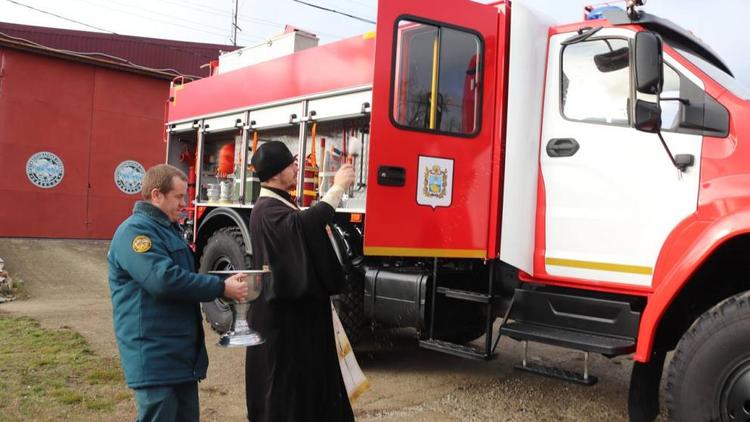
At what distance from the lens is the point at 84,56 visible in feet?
41.0

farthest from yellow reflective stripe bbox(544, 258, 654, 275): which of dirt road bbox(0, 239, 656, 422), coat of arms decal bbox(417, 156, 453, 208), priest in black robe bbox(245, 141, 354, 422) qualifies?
priest in black robe bbox(245, 141, 354, 422)

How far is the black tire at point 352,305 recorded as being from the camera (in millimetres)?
4980

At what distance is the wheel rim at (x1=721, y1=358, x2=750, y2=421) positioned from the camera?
9.43ft

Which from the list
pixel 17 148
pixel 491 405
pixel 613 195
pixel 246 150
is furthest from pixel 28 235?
pixel 613 195

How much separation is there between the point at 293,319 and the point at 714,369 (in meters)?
2.04

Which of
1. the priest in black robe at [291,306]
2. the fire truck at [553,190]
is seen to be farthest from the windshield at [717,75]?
the priest in black robe at [291,306]

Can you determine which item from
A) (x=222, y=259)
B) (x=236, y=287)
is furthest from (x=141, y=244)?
(x=222, y=259)

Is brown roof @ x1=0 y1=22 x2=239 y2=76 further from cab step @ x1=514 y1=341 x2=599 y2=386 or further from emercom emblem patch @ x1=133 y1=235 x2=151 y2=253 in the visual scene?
emercom emblem patch @ x1=133 y1=235 x2=151 y2=253

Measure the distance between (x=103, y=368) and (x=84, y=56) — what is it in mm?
9509

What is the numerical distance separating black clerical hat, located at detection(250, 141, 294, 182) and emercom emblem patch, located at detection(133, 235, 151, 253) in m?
0.63

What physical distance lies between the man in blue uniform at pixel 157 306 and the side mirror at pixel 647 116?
7.20 feet

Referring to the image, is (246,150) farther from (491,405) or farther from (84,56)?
(84,56)

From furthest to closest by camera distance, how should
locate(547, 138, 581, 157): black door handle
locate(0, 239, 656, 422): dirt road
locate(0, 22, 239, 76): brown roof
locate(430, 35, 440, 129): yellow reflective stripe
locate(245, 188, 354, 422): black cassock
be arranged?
locate(0, 22, 239, 76): brown roof → locate(0, 239, 656, 422): dirt road → locate(430, 35, 440, 129): yellow reflective stripe → locate(547, 138, 581, 157): black door handle → locate(245, 188, 354, 422): black cassock

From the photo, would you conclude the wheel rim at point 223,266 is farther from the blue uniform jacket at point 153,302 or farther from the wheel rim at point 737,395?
the wheel rim at point 737,395
